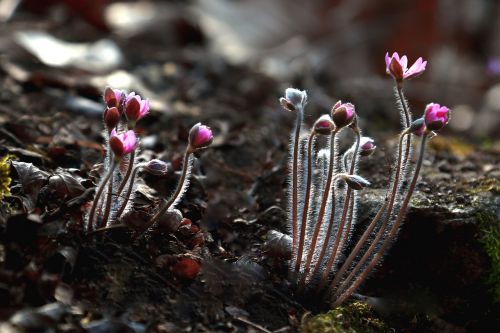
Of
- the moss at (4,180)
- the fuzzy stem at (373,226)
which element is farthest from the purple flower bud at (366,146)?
the moss at (4,180)

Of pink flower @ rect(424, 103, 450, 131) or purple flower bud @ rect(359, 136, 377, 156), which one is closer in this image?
pink flower @ rect(424, 103, 450, 131)

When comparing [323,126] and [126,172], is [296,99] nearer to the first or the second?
[323,126]

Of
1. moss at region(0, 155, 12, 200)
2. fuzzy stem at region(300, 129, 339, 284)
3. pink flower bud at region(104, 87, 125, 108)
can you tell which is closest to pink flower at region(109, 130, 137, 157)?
pink flower bud at region(104, 87, 125, 108)

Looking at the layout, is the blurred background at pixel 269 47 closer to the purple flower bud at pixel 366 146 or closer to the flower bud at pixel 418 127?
the purple flower bud at pixel 366 146

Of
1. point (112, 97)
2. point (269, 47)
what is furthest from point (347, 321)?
point (269, 47)

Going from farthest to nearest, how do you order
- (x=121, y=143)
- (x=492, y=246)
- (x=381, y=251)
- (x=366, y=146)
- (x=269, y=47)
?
(x=269, y=47)
(x=492, y=246)
(x=366, y=146)
(x=381, y=251)
(x=121, y=143)

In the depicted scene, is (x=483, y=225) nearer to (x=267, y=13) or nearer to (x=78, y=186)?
(x=78, y=186)

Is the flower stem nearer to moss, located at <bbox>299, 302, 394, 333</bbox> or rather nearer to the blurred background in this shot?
moss, located at <bbox>299, 302, 394, 333</bbox>
